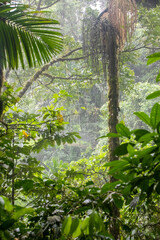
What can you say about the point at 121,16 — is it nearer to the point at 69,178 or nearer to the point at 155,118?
the point at 69,178

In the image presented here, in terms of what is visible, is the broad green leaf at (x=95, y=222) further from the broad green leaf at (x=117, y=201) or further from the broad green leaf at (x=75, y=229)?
the broad green leaf at (x=117, y=201)

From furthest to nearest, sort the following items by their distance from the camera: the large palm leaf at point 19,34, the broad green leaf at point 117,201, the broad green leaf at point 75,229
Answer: the large palm leaf at point 19,34
the broad green leaf at point 117,201
the broad green leaf at point 75,229

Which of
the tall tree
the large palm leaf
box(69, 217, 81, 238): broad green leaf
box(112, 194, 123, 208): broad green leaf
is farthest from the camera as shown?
the tall tree

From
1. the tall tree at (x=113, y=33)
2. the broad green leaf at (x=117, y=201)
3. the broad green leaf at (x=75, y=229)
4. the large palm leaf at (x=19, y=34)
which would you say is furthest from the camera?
the tall tree at (x=113, y=33)

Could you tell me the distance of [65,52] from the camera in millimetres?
5000

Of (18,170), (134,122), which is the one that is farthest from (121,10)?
(134,122)

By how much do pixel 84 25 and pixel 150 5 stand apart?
4.84 feet

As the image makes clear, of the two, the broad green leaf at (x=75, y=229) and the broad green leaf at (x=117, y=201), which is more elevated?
the broad green leaf at (x=75, y=229)

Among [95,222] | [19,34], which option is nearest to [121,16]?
[19,34]

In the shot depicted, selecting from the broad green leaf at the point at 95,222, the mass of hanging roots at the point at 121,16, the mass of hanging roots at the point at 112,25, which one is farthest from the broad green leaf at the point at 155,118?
the mass of hanging roots at the point at 121,16

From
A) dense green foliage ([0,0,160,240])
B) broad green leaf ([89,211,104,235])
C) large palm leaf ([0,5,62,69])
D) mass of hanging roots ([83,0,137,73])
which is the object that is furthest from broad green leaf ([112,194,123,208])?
mass of hanging roots ([83,0,137,73])

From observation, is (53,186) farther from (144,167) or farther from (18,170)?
(18,170)

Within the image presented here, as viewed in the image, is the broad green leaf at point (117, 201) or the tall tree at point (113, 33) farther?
the tall tree at point (113, 33)

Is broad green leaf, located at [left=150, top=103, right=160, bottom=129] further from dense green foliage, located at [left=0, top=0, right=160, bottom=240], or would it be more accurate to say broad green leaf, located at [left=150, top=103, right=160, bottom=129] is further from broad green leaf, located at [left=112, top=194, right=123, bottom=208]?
broad green leaf, located at [left=112, top=194, right=123, bottom=208]
